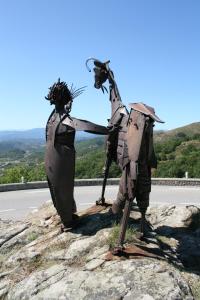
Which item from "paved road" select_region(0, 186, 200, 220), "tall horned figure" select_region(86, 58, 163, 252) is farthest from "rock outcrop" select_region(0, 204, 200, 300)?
"paved road" select_region(0, 186, 200, 220)

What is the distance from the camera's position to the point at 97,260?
8.48m

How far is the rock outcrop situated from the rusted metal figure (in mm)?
709

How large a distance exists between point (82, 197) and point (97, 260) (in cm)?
1421

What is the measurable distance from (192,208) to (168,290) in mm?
4534

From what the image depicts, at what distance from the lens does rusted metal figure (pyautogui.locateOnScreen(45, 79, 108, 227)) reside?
9.56m

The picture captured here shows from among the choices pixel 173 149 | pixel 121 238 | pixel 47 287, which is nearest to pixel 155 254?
pixel 121 238

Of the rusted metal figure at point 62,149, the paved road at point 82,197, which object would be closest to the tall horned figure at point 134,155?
the rusted metal figure at point 62,149

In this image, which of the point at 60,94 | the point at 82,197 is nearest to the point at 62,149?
the point at 60,94

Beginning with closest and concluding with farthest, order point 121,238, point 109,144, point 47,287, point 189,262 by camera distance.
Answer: point 47,287 < point 121,238 < point 189,262 < point 109,144

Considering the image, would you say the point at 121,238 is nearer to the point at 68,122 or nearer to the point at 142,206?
the point at 142,206

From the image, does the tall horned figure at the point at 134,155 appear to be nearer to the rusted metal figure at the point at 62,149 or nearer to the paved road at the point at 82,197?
the rusted metal figure at the point at 62,149

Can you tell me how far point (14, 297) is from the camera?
26.6 ft

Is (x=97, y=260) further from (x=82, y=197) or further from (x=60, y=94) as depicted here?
(x=82, y=197)

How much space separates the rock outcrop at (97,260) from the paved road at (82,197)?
7.86 meters
